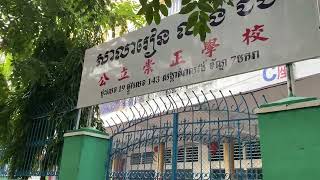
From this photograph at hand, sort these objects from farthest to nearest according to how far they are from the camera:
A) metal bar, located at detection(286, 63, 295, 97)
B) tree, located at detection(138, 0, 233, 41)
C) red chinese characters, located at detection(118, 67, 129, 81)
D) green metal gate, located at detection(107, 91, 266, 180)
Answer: red chinese characters, located at detection(118, 67, 129, 81) → green metal gate, located at detection(107, 91, 266, 180) → metal bar, located at detection(286, 63, 295, 97) → tree, located at detection(138, 0, 233, 41)

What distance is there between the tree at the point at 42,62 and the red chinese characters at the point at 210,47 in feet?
Result: 5.70

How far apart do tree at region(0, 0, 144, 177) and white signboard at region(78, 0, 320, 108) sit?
752 millimetres

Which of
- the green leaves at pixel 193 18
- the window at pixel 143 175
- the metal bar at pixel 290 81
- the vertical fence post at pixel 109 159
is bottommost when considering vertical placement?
the window at pixel 143 175

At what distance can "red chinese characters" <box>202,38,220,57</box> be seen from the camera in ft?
12.8

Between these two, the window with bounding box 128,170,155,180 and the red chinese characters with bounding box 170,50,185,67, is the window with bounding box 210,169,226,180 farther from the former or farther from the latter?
the red chinese characters with bounding box 170,50,185,67

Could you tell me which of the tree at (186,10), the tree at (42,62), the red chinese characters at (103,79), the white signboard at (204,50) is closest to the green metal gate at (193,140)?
the white signboard at (204,50)

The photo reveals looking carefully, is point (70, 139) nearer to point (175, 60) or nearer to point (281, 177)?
point (175, 60)

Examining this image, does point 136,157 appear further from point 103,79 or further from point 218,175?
point 218,175

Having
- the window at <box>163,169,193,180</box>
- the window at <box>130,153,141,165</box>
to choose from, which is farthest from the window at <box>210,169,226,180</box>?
the window at <box>130,153,141,165</box>

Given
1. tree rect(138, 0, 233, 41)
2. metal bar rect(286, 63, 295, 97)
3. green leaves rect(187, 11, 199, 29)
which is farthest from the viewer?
metal bar rect(286, 63, 295, 97)

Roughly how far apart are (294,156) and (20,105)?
16.1 feet

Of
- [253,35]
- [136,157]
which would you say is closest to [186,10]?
[253,35]

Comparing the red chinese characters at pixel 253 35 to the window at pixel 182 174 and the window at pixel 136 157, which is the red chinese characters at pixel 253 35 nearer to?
the window at pixel 182 174

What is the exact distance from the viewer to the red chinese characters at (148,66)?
447 centimetres
